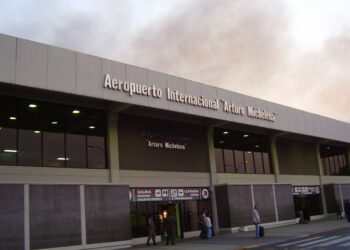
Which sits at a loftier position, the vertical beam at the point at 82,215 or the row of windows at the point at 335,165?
the row of windows at the point at 335,165

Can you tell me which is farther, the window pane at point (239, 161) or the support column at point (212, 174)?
the window pane at point (239, 161)

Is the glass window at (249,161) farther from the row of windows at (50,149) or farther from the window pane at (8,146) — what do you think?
the window pane at (8,146)

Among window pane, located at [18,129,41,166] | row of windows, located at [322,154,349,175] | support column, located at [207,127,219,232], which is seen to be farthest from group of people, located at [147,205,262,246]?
row of windows, located at [322,154,349,175]

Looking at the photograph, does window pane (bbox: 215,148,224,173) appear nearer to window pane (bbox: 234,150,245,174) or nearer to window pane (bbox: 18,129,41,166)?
window pane (bbox: 234,150,245,174)

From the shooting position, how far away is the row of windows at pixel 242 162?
35.4 metres

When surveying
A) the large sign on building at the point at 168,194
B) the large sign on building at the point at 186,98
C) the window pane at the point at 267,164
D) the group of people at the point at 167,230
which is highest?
the large sign on building at the point at 186,98

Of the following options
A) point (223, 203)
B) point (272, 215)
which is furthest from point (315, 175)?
point (223, 203)

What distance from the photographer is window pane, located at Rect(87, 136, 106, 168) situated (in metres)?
26.8

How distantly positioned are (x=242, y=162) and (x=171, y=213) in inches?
374

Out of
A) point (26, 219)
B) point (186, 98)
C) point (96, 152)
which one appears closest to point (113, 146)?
point (96, 152)

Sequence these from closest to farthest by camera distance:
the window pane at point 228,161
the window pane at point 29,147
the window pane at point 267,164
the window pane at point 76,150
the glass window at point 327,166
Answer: the window pane at point 29,147 < the window pane at point 76,150 < the window pane at point 228,161 < the window pane at point 267,164 < the glass window at point 327,166

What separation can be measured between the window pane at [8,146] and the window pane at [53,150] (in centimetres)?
170

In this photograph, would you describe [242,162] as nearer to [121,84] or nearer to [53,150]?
[121,84]

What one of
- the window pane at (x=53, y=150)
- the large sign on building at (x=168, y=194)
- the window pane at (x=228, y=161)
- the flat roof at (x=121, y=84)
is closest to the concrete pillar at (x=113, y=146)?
the large sign on building at (x=168, y=194)
